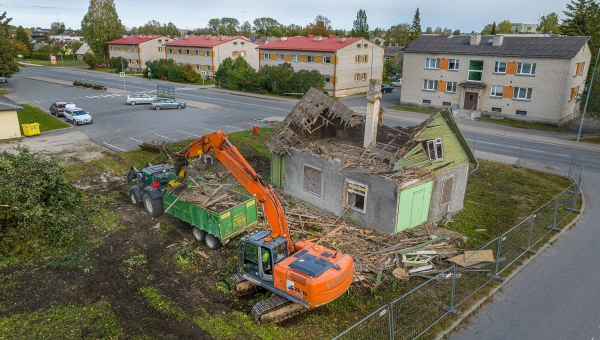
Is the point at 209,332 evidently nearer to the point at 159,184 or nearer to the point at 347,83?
the point at 159,184

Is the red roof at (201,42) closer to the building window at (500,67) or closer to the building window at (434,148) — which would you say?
the building window at (500,67)

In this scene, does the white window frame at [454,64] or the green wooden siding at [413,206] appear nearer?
the green wooden siding at [413,206]

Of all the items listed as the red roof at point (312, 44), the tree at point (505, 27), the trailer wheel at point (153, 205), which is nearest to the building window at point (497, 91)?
the red roof at point (312, 44)

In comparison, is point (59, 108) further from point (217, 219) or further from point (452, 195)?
point (452, 195)

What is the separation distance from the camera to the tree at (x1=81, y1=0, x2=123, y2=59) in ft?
291

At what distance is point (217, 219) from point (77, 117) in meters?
28.3

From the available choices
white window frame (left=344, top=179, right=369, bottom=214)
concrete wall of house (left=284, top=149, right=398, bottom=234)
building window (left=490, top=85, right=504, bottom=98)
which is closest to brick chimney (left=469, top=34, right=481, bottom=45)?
building window (left=490, top=85, right=504, bottom=98)

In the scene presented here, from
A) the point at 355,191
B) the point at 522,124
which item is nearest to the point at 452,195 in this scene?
the point at 355,191

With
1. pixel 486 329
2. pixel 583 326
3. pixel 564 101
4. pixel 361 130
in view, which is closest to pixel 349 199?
pixel 361 130

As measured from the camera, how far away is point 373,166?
18.4 m

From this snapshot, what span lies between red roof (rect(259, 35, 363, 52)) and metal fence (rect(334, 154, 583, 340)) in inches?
1652

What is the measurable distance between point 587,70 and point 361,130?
36.5m

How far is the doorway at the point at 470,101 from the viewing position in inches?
1788

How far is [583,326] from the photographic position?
1242 cm
